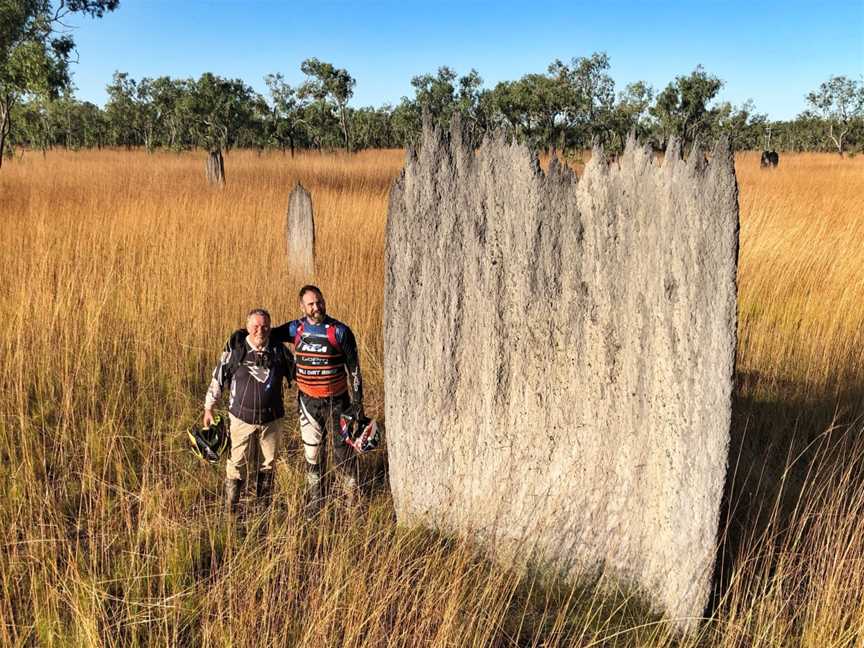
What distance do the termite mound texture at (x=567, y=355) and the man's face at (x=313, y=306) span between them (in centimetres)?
30

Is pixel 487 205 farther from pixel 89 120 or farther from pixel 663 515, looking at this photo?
pixel 89 120

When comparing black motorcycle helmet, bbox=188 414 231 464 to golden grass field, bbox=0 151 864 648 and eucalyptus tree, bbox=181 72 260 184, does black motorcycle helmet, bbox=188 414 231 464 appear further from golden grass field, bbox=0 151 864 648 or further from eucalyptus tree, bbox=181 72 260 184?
eucalyptus tree, bbox=181 72 260 184

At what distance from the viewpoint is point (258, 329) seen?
2.52m

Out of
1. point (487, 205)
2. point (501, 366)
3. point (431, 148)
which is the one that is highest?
point (431, 148)

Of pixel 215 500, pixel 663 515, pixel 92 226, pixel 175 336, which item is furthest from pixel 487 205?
pixel 92 226

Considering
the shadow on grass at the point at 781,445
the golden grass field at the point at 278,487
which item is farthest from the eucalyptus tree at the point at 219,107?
the shadow on grass at the point at 781,445

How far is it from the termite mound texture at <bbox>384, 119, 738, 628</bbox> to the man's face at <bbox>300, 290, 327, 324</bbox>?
30 cm

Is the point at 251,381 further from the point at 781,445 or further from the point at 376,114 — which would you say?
the point at 376,114

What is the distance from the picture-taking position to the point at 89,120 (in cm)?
4412

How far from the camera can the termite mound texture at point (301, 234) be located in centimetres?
553

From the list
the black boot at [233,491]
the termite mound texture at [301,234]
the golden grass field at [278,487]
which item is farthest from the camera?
the termite mound texture at [301,234]

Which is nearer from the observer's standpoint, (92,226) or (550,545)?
(550,545)

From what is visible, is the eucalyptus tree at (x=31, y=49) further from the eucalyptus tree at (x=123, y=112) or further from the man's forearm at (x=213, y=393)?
the eucalyptus tree at (x=123, y=112)

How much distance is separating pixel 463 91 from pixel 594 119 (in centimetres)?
848
